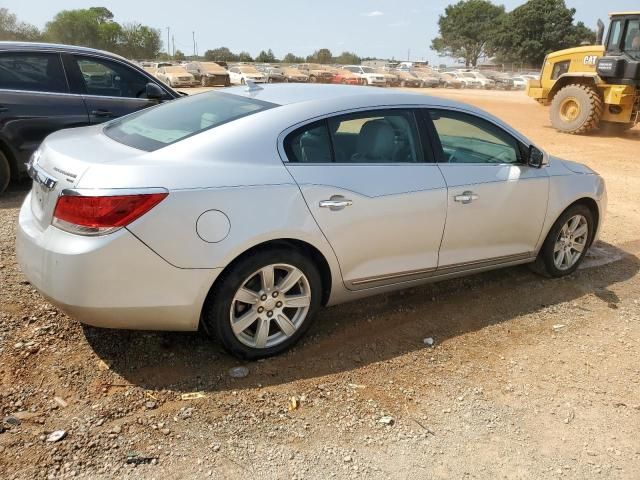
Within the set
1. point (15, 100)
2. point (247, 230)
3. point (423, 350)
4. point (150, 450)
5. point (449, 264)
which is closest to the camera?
point (150, 450)

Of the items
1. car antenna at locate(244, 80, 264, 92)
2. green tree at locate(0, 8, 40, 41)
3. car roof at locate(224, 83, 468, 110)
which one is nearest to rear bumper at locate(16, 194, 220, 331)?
car roof at locate(224, 83, 468, 110)

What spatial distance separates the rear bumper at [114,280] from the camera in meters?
2.74

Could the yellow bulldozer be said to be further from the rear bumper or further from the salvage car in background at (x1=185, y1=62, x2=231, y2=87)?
the salvage car in background at (x1=185, y1=62, x2=231, y2=87)

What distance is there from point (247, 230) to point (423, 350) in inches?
55.9

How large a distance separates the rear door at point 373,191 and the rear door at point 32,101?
13.6 ft

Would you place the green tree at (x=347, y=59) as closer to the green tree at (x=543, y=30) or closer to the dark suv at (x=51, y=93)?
the green tree at (x=543, y=30)

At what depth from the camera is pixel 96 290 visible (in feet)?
9.11

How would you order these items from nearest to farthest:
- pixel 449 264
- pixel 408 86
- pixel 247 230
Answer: pixel 247 230, pixel 449 264, pixel 408 86

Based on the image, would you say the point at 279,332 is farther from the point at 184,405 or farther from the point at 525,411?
the point at 525,411

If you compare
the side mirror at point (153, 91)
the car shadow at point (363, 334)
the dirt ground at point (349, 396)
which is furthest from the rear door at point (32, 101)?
the car shadow at point (363, 334)

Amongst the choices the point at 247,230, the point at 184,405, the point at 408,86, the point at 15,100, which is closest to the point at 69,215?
the point at 247,230

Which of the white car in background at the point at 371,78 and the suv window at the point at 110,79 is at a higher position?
the suv window at the point at 110,79

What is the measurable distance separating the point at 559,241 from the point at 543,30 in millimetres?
73667

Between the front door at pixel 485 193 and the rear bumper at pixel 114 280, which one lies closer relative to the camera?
the rear bumper at pixel 114 280
